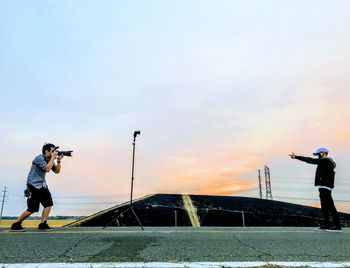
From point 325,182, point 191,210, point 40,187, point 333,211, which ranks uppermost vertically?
point 325,182

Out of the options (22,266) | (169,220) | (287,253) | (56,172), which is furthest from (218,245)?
(169,220)

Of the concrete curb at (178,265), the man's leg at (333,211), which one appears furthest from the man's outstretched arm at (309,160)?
the concrete curb at (178,265)

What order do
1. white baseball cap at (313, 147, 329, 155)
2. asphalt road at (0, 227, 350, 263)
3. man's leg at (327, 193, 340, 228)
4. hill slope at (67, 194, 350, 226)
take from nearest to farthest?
1. asphalt road at (0, 227, 350, 263)
2. man's leg at (327, 193, 340, 228)
3. white baseball cap at (313, 147, 329, 155)
4. hill slope at (67, 194, 350, 226)

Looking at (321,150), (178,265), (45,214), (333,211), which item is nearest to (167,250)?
(178,265)

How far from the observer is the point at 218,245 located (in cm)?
383

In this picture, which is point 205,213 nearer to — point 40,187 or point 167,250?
point 40,187

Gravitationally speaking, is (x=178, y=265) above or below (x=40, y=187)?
below

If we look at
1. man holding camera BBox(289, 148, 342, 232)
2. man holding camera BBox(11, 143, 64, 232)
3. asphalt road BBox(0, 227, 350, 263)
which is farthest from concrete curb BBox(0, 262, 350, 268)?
man holding camera BBox(289, 148, 342, 232)

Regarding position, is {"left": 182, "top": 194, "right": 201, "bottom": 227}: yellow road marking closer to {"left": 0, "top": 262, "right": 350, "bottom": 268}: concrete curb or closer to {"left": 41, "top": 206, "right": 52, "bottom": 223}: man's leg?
{"left": 41, "top": 206, "right": 52, "bottom": 223}: man's leg

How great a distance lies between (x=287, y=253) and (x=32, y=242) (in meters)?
3.00

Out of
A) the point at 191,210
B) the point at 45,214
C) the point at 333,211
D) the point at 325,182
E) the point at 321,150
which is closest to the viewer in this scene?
the point at 45,214

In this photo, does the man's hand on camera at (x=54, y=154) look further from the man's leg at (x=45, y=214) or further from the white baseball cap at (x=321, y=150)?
the white baseball cap at (x=321, y=150)

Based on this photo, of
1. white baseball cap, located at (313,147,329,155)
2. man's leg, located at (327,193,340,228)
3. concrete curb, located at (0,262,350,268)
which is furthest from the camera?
white baseball cap, located at (313,147,329,155)

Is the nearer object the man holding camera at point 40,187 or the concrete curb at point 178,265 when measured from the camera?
the concrete curb at point 178,265
